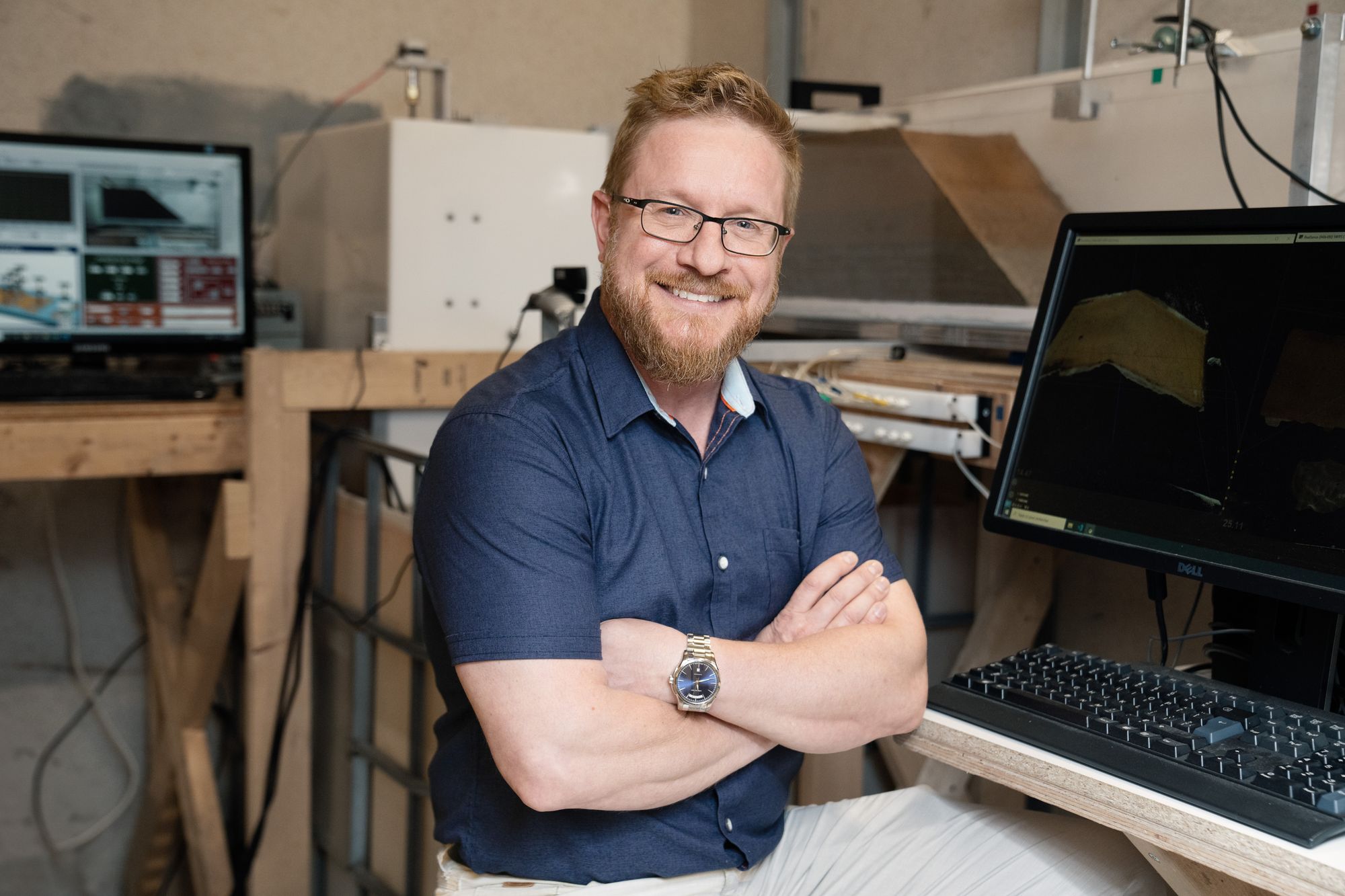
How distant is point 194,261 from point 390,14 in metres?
1.03

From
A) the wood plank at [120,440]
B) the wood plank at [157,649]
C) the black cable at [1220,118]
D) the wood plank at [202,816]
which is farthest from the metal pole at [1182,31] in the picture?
the wood plank at [157,649]

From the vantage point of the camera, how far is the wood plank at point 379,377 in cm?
217

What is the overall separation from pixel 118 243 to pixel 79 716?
1272mm

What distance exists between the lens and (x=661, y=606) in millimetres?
1196

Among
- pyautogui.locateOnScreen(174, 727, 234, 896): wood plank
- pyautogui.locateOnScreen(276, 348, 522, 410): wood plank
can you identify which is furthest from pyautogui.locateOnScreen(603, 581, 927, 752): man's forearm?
pyautogui.locateOnScreen(174, 727, 234, 896): wood plank

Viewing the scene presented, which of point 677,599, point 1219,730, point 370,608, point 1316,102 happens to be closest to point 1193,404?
point 1219,730

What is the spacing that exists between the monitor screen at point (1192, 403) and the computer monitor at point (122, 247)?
5.80ft

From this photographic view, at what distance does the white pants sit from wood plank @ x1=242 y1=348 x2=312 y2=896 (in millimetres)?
1091

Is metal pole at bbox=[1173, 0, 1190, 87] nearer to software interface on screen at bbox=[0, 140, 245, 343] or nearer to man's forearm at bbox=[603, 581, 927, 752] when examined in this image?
man's forearm at bbox=[603, 581, 927, 752]

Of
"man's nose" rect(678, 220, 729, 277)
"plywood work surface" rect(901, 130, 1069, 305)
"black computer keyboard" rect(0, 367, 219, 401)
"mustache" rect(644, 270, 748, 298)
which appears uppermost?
"plywood work surface" rect(901, 130, 1069, 305)

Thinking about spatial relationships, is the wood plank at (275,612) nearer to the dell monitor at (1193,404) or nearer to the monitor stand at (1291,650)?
the dell monitor at (1193,404)

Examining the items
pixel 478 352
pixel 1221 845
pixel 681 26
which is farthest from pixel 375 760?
pixel 681 26

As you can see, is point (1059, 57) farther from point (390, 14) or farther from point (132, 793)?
point (132, 793)

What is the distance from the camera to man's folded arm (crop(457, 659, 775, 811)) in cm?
103
